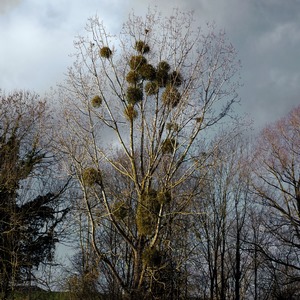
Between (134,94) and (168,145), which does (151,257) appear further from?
(134,94)

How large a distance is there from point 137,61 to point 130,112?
1707 mm

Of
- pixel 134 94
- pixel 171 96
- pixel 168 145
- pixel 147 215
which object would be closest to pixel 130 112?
pixel 134 94

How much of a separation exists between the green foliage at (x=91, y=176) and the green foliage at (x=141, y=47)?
14.0ft

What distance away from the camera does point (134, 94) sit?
51.7 ft

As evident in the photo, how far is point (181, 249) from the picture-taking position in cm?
2145

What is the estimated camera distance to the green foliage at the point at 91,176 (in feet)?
50.2

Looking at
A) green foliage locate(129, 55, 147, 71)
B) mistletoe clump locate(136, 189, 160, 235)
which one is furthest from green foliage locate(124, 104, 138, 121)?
mistletoe clump locate(136, 189, 160, 235)

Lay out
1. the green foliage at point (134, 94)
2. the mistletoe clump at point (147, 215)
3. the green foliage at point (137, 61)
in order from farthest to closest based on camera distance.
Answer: the green foliage at point (137, 61)
the green foliage at point (134, 94)
the mistletoe clump at point (147, 215)

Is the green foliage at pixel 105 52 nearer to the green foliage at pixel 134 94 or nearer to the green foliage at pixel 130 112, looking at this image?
the green foliage at pixel 134 94

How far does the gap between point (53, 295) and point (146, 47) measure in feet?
31.6


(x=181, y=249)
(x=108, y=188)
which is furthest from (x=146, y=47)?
(x=181, y=249)

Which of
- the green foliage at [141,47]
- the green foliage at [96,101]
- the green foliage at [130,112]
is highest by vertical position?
the green foliage at [141,47]

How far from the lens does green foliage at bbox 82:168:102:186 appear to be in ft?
50.2

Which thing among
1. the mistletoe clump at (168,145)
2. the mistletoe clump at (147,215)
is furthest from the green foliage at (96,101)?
the mistletoe clump at (147,215)
